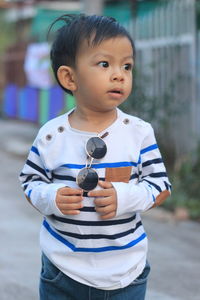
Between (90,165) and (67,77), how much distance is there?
1.15 ft

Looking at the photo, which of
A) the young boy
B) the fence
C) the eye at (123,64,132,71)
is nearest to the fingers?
the young boy

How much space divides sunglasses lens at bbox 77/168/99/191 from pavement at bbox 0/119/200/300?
1956 mm

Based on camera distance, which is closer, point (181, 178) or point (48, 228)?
point (48, 228)

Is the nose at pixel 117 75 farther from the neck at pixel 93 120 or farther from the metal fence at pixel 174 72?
the metal fence at pixel 174 72

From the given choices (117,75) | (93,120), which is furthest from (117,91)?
(93,120)

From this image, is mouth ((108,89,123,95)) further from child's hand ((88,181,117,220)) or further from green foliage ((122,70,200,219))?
green foliage ((122,70,200,219))

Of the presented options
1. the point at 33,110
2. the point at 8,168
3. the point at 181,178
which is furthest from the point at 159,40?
the point at 33,110

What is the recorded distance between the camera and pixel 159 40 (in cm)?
852

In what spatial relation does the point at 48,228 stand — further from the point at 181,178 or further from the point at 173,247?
the point at 181,178

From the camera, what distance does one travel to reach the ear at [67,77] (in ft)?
7.86

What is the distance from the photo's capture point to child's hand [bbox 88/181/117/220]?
2230mm

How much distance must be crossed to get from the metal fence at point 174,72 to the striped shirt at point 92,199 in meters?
5.36

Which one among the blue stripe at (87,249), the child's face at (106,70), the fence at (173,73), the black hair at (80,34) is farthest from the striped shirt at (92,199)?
the fence at (173,73)

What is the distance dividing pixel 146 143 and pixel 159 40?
20.7 ft
